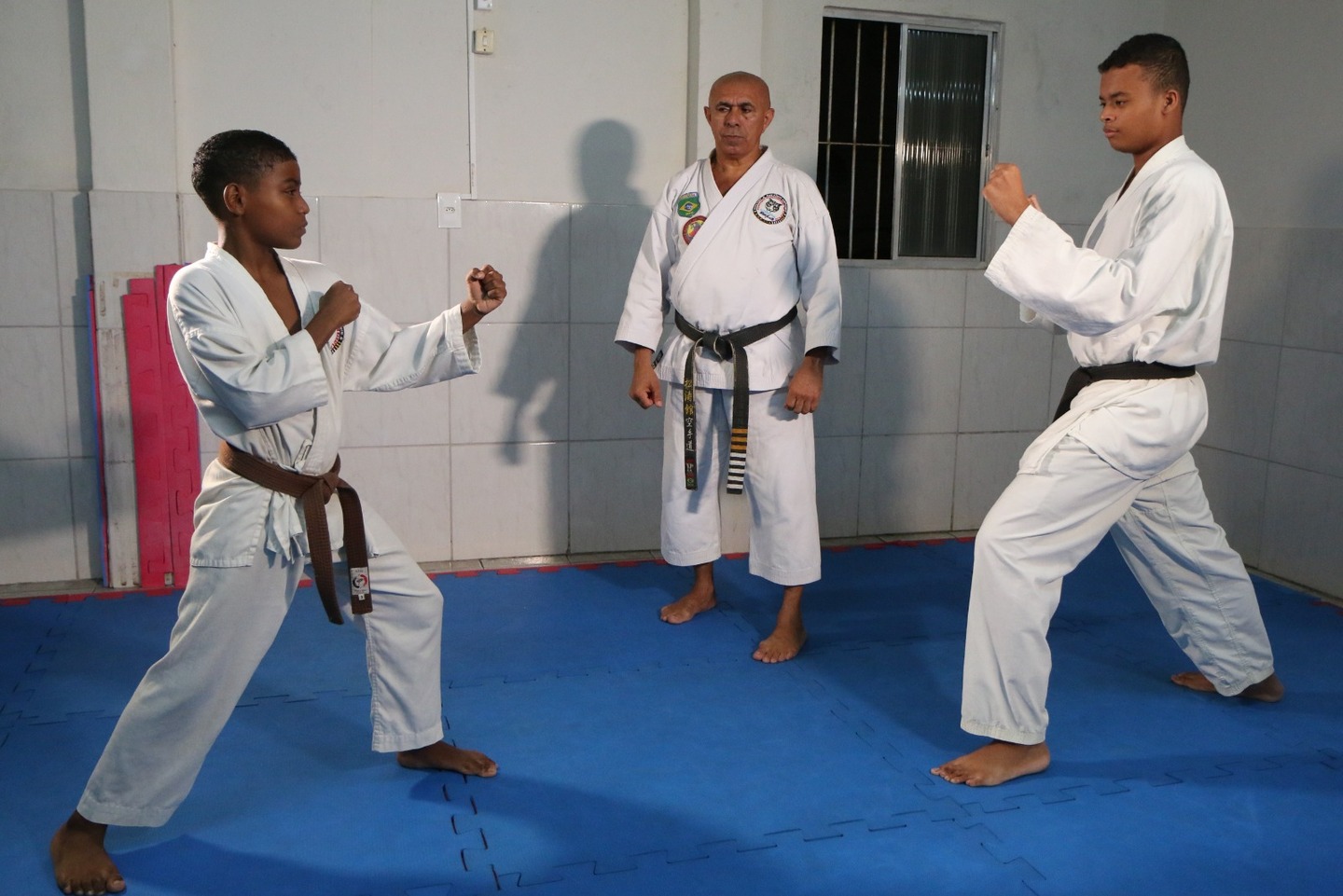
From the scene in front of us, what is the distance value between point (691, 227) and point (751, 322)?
1.12 ft

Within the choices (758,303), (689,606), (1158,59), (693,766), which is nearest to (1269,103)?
(1158,59)

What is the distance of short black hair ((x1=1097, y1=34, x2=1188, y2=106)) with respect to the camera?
8.60ft

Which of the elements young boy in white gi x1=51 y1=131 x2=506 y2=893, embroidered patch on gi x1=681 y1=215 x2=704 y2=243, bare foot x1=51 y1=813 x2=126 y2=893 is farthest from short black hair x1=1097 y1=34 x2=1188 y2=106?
bare foot x1=51 y1=813 x2=126 y2=893

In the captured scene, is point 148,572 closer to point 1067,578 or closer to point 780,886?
point 780,886

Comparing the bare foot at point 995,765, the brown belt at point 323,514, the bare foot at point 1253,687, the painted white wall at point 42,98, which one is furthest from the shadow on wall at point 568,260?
the bare foot at point 1253,687

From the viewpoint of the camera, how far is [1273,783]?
2.66 m

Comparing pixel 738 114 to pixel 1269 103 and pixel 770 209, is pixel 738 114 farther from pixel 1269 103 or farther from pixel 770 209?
pixel 1269 103

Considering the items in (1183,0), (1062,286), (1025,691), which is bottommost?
(1025,691)

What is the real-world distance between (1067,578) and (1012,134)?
6.04ft

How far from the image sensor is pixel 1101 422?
8.66 feet

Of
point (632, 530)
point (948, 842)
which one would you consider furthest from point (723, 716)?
point (632, 530)

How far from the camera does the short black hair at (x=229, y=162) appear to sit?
216cm

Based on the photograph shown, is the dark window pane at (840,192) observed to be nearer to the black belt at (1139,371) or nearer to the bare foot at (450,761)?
the black belt at (1139,371)

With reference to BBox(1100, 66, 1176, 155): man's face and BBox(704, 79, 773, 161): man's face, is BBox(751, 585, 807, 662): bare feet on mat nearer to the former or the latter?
BBox(704, 79, 773, 161): man's face
